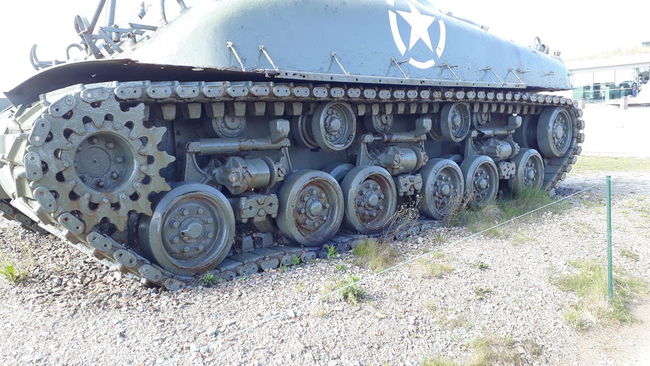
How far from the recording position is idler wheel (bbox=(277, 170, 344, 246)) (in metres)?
6.33

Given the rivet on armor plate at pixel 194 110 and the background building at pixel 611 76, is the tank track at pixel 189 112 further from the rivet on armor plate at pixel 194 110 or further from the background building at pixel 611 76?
the background building at pixel 611 76

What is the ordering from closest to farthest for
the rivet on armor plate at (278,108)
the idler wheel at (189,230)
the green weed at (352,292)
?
the green weed at (352,292)
the idler wheel at (189,230)
the rivet on armor plate at (278,108)

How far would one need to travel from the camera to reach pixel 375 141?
7.73 m

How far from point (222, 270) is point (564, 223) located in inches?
194

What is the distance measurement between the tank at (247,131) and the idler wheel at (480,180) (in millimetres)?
34

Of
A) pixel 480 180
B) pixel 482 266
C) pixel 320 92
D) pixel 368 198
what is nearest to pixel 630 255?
pixel 482 266

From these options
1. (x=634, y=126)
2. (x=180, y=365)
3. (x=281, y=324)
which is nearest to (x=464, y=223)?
(x=281, y=324)

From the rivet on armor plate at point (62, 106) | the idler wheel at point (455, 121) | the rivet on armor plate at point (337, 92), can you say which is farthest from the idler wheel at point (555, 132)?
the rivet on armor plate at point (62, 106)

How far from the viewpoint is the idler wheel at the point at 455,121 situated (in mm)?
8320

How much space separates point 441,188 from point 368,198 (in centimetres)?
153

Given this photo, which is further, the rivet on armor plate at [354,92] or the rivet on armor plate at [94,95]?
the rivet on armor plate at [354,92]

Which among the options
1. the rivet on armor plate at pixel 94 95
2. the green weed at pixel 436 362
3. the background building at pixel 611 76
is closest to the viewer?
the green weed at pixel 436 362

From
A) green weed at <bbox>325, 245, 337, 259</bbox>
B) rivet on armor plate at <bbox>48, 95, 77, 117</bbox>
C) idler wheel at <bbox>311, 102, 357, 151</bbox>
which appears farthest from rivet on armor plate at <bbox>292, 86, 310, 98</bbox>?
rivet on armor plate at <bbox>48, 95, 77, 117</bbox>

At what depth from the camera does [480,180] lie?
9016 millimetres
